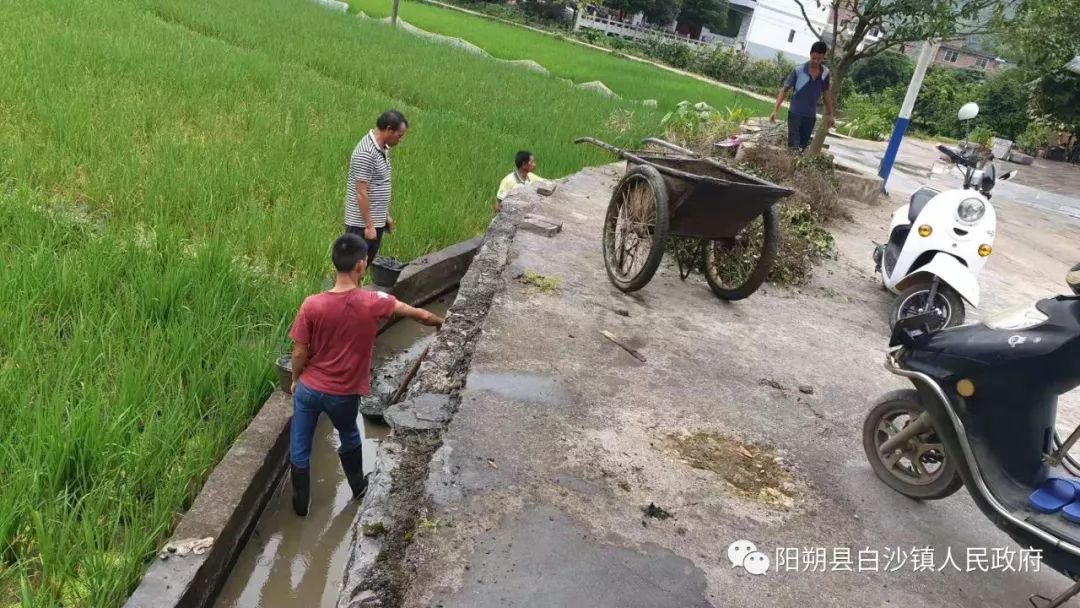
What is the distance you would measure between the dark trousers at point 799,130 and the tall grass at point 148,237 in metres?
2.24

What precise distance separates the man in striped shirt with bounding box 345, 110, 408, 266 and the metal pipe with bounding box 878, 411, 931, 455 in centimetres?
260

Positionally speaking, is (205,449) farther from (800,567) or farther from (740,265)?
(740,265)

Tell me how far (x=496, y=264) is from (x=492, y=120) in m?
5.23

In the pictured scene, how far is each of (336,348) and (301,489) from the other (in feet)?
1.93

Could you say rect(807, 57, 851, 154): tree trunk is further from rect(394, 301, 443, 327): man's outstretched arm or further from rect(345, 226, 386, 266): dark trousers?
rect(394, 301, 443, 327): man's outstretched arm

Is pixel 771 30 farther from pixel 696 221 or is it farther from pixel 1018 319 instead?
pixel 1018 319

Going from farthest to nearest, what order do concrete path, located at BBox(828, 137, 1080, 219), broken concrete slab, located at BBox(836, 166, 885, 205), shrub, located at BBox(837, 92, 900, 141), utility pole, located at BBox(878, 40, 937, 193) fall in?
shrub, located at BBox(837, 92, 900, 141) < concrete path, located at BBox(828, 137, 1080, 219) < broken concrete slab, located at BBox(836, 166, 885, 205) < utility pole, located at BBox(878, 40, 937, 193)

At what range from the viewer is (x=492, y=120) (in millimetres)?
8797

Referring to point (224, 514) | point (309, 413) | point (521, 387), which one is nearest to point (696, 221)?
point (521, 387)

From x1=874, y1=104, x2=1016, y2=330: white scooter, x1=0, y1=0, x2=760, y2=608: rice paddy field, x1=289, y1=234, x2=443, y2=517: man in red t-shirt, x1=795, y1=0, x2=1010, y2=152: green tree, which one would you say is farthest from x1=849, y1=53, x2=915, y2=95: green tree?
x1=289, y1=234, x2=443, y2=517: man in red t-shirt

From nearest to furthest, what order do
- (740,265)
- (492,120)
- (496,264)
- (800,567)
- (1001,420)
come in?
1. (800,567)
2. (1001,420)
3. (496,264)
4. (740,265)
5. (492,120)

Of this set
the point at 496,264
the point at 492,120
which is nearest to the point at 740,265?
the point at 496,264

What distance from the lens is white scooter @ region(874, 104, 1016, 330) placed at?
4.03 meters

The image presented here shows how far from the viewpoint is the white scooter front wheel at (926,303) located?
402 centimetres
